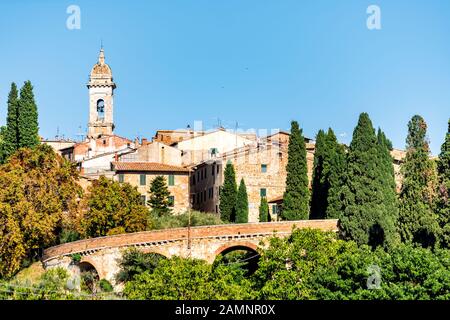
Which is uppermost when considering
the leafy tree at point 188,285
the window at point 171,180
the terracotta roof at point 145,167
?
the terracotta roof at point 145,167

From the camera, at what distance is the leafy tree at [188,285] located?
38688 millimetres

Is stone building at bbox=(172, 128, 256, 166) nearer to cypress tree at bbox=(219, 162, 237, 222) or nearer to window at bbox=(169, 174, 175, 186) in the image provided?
window at bbox=(169, 174, 175, 186)

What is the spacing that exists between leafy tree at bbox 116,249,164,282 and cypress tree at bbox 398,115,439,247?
12232 mm

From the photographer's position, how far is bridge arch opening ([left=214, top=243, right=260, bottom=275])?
4862 centimetres

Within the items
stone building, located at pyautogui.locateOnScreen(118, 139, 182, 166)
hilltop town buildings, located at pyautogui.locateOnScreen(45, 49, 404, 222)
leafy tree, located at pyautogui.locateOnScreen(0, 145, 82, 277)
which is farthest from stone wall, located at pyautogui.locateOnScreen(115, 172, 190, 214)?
leafy tree, located at pyautogui.locateOnScreen(0, 145, 82, 277)

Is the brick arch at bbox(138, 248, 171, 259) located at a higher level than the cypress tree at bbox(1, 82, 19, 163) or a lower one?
lower

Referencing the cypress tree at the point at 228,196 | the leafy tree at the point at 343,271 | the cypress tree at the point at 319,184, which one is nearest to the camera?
the leafy tree at the point at 343,271

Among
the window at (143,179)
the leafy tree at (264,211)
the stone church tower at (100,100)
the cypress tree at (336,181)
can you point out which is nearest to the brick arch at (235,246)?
the cypress tree at (336,181)

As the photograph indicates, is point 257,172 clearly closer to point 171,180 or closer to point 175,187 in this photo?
point 175,187

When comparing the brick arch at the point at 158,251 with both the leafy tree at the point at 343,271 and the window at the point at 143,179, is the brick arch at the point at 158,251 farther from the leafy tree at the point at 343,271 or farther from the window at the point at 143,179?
the window at the point at 143,179

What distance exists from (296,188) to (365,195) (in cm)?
926

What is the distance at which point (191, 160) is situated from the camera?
7050 cm

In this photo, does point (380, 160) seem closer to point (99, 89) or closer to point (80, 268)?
point (80, 268)
